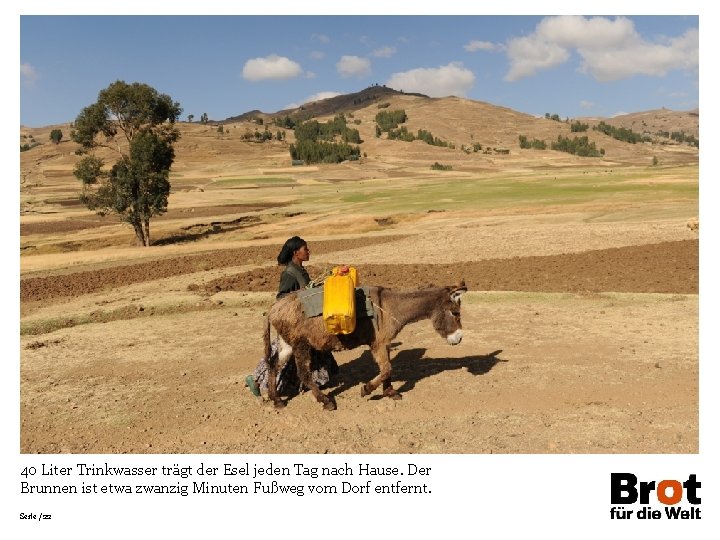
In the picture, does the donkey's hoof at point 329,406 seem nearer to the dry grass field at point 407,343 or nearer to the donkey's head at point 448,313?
the dry grass field at point 407,343

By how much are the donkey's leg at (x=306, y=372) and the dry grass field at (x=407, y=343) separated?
198 mm

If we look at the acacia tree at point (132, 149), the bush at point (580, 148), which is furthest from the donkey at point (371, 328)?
the bush at point (580, 148)

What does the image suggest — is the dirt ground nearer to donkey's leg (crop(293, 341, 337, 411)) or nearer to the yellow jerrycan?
donkey's leg (crop(293, 341, 337, 411))

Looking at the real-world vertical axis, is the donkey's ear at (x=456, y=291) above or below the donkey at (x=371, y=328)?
above

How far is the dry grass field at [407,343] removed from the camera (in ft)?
28.5

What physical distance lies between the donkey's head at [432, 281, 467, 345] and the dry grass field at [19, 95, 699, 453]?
1.31 metres

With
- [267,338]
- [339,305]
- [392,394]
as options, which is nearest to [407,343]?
[392,394]

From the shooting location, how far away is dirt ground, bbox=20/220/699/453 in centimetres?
849

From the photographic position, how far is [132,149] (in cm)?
3647

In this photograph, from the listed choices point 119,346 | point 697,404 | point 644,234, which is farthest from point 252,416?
point 644,234

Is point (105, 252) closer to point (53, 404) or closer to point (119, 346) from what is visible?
point (119, 346)

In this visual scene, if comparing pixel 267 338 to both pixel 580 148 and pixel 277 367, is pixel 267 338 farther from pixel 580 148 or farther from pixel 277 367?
pixel 580 148

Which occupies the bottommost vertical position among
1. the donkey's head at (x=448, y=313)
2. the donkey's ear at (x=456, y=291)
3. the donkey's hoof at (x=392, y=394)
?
the donkey's hoof at (x=392, y=394)

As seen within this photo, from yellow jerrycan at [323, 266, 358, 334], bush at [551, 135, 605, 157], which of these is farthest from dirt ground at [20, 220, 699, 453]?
bush at [551, 135, 605, 157]
